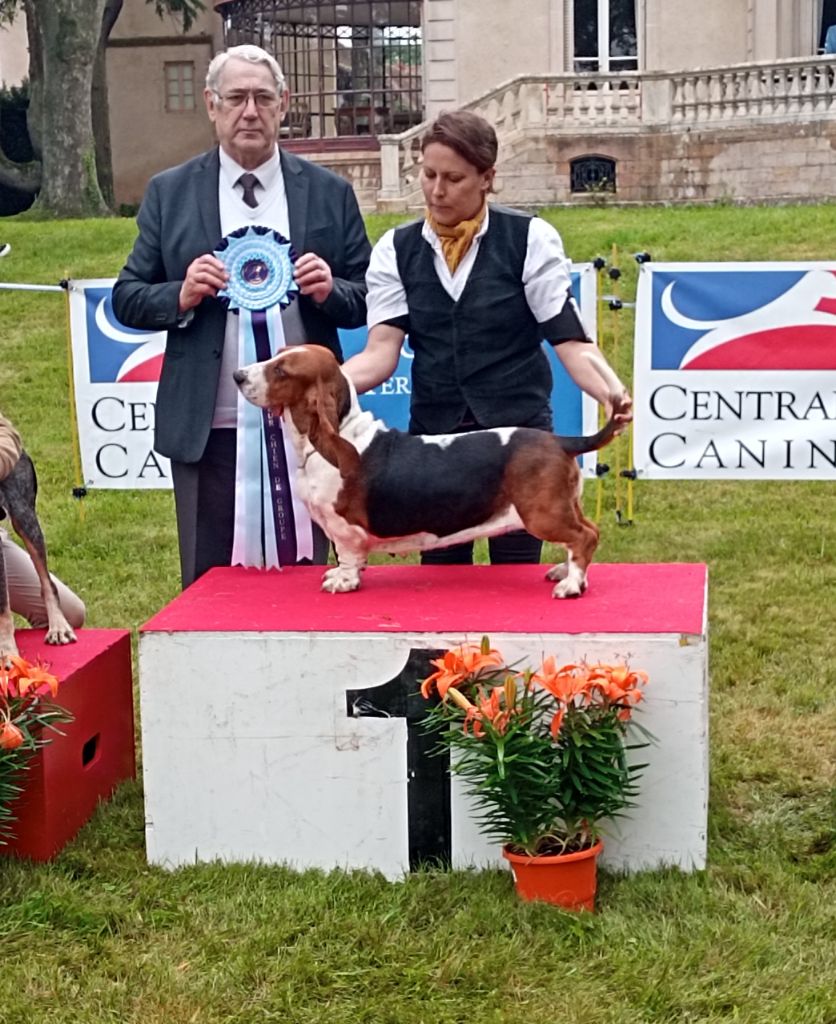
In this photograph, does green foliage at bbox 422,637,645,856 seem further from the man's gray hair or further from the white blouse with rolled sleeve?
the man's gray hair

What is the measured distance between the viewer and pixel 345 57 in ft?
85.2

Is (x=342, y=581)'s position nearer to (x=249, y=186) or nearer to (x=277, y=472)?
(x=277, y=472)

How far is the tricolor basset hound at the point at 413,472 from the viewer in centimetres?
381

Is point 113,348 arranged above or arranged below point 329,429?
below

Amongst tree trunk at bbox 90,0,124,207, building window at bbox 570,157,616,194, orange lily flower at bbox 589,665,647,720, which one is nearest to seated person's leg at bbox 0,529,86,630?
orange lily flower at bbox 589,665,647,720

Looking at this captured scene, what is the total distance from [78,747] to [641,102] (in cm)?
1706

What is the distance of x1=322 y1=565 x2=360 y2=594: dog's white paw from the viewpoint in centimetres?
406

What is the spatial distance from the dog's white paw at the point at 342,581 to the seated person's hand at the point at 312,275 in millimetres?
768

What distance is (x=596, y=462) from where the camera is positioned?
308 inches

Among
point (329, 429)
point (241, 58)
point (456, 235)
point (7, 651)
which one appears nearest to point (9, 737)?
→ point (7, 651)

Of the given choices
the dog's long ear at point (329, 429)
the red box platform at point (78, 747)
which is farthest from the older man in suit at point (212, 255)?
the red box platform at point (78, 747)

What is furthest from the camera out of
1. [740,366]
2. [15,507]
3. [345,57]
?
[345,57]

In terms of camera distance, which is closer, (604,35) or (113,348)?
(113,348)

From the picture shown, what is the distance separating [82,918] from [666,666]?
4.97ft
